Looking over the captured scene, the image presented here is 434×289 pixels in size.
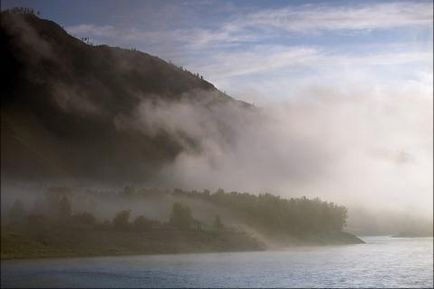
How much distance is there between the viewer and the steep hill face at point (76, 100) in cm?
12950

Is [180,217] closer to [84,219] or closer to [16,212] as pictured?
[84,219]

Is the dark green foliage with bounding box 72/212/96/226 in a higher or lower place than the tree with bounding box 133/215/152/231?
higher

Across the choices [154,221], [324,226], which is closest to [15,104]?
[154,221]

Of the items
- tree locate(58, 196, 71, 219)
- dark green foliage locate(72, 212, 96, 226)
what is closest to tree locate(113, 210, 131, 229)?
dark green foliage locate(72, 212, 96, 226)

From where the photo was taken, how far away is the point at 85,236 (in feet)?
465

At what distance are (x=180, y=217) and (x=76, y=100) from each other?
1826 inches

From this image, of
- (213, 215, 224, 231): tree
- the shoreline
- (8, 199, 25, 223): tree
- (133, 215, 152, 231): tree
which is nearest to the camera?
the shoreline

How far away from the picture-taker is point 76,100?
163m

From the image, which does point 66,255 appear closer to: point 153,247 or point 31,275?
point 153,247

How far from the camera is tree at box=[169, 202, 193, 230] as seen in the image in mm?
167625

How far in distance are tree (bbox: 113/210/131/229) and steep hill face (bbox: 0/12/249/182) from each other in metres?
13.0

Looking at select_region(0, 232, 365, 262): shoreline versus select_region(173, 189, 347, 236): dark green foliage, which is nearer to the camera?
select_region(0, 232, 365, 262): shoreline

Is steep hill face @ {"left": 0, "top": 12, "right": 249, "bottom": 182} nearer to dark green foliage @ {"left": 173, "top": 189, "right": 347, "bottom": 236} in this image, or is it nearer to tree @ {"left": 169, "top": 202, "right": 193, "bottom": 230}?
tree @ {"left": 169, "top": 202, "right": 193, "bottom": 230}

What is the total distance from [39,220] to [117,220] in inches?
1145
